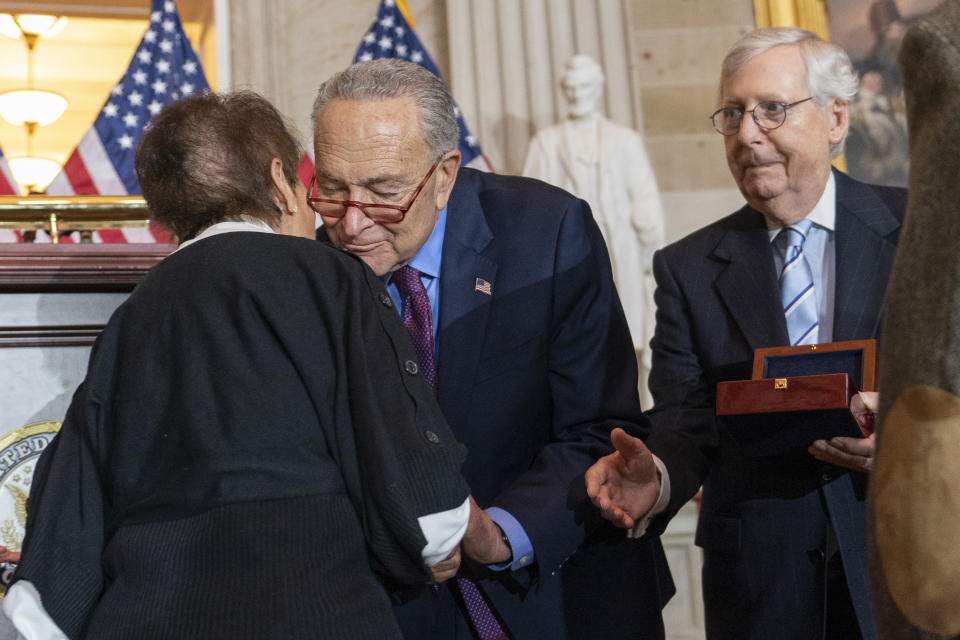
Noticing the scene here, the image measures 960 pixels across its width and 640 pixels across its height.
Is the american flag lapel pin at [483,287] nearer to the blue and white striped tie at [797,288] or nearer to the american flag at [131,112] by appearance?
the blue and white striped tie at [797,288]

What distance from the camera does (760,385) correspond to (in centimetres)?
222

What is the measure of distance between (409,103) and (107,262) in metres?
0.73

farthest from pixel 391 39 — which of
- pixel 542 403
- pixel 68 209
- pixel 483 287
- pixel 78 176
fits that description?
pixel 542 403

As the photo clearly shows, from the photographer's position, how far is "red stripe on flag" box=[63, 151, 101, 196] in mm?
5801

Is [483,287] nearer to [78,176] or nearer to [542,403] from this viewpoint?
[542,403]

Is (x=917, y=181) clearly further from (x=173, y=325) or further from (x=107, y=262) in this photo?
(x=107, y=262)

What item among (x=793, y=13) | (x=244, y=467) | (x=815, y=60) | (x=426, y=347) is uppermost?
(x=793, y=13)

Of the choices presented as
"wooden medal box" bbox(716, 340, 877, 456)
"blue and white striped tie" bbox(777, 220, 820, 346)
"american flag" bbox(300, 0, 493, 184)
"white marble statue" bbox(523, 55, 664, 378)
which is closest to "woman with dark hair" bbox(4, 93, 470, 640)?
"wooden medal box" bbox(716, 340, 877, 456)

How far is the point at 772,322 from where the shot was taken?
2607 millimetres

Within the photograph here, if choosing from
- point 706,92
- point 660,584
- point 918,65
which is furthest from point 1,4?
point 918,65

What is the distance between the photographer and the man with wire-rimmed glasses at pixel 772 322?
244 cm

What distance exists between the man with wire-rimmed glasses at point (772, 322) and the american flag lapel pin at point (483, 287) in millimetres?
505

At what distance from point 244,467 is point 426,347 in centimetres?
71

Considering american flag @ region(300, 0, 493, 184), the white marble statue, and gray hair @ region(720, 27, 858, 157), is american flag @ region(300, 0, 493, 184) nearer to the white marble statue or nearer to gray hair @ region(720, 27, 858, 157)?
the white marble statue
